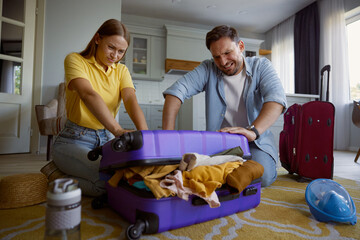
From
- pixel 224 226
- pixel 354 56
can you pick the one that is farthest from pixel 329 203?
pixel 354 56

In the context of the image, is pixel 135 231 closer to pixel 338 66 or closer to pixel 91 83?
pixel 91 83

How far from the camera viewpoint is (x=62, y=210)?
41cm

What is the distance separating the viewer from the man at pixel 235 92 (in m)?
1.26

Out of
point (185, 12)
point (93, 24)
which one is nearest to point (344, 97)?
point (185, 12)

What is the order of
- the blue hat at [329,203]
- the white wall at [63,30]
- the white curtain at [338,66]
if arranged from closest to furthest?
the blue hat at [329,203]
the white wall at [63,30]
the white curtain at [338,66]

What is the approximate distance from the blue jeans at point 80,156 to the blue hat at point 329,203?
87cm

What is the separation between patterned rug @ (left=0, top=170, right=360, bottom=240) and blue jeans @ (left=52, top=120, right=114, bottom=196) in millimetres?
94

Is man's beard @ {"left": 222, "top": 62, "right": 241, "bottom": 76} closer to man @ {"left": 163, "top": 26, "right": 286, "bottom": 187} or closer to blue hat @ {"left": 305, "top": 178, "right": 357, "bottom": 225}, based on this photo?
man @ {"left": 163, "top": 26, "right": 286, "bottom": 187}

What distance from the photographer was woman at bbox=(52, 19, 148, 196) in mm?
1056

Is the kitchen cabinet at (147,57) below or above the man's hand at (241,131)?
above

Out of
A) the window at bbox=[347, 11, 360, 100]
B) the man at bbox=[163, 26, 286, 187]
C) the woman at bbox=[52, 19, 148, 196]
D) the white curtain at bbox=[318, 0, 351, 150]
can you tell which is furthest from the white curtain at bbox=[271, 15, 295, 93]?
the woman at bbox=[52, 19, 148, 196]

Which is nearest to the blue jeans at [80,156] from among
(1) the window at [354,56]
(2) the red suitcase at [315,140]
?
(2) the red suitcase at [315,140]

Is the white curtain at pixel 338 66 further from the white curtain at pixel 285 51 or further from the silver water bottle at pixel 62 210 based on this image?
the silver water bottle at pixel 62 210

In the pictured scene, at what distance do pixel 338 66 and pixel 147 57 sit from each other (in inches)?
139
